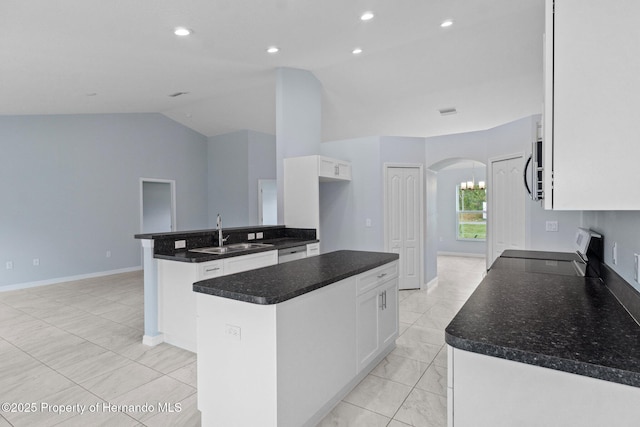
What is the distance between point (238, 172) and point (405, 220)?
447 centimetres

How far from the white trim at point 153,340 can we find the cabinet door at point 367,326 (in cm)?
203

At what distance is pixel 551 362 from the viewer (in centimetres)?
97

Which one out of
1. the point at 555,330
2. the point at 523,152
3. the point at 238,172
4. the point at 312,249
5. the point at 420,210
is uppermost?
the point at 238,172

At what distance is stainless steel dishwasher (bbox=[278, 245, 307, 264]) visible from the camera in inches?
155

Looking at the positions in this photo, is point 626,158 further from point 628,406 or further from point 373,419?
point 373,419

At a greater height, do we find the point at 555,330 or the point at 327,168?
the point at 327,168

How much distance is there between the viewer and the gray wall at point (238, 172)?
8008 mm

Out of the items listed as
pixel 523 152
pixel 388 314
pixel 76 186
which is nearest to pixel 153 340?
pixel 388 314

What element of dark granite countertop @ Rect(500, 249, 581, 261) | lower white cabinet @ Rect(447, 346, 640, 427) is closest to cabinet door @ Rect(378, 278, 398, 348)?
dark granite countertop @ Rect(500, 249, 581, 261)

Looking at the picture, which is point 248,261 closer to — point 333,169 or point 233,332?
point 233,332

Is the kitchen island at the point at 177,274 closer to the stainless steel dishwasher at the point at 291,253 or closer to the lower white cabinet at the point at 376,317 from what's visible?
the stainless steel dishwasher at the point at 291,253

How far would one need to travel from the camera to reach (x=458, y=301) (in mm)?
4629

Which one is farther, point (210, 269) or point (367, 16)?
point (367, 16)

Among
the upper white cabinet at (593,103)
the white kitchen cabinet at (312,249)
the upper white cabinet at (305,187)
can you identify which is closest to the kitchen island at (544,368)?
the upper white cabinet at (593,103)
